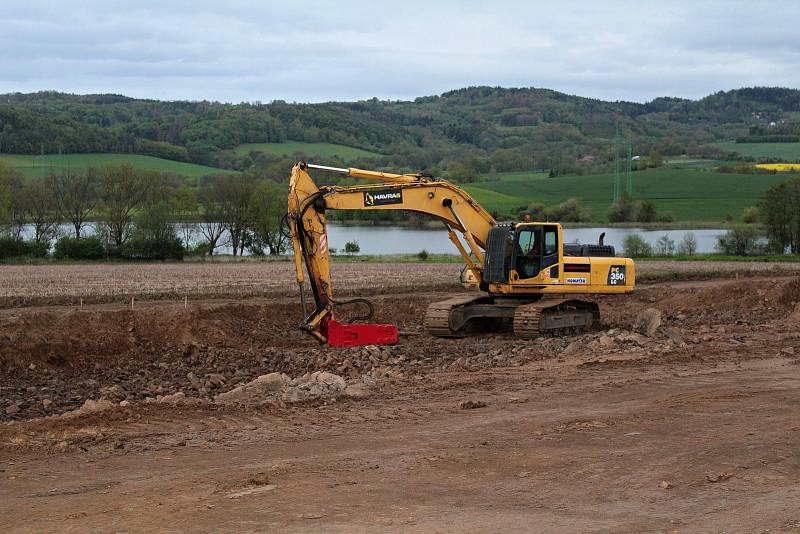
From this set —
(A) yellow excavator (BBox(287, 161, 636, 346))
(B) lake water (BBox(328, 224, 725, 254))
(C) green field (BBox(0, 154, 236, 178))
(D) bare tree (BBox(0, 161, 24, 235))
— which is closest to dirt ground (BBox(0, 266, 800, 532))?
(A) yellow excavator (BBox(287, 161, 636, 346))

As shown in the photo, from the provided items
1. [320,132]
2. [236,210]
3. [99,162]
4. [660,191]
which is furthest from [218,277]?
A: [320,132]

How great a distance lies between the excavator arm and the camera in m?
17.9

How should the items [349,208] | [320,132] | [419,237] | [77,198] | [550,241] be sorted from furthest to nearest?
[320,132], [419,237], [77,198], [550,241], [349,208]

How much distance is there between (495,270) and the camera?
20203 mm

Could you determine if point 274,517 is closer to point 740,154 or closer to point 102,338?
point 102,338

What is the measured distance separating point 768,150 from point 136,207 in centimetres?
10534

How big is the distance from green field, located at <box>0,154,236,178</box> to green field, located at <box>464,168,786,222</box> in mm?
29346

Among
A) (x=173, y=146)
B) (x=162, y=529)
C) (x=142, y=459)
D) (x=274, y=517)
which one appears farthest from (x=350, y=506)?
(x=173, y=146)

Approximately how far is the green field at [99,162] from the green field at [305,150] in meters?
10.5

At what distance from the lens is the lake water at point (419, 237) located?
199 feet

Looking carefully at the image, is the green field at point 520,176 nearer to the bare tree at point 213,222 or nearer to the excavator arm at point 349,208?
the bare tree at point 213,222

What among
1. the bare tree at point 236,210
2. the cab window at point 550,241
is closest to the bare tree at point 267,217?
the bare tree at point 236,210

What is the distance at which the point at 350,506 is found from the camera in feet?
29.8

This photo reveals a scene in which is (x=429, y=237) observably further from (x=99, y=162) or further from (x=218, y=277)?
(x=218, y=277)
